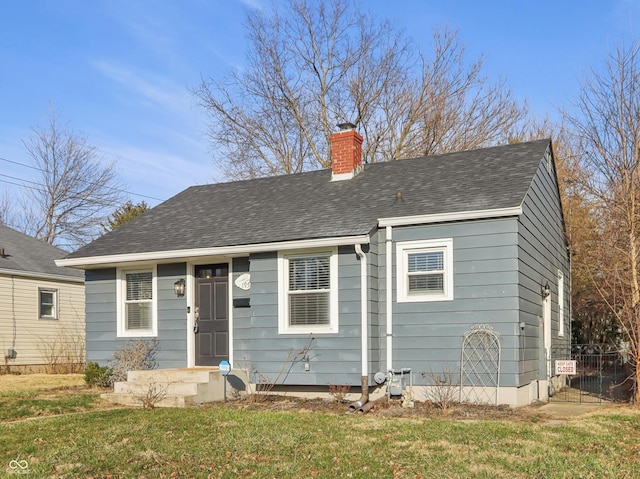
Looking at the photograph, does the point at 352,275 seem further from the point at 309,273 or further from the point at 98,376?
the point at 98,376

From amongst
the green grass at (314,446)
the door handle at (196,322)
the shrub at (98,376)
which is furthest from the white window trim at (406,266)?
the shrub at (98,376)

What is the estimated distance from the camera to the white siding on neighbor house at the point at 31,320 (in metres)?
19.7

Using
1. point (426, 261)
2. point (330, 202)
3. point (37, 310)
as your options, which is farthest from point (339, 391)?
point (37, 310)

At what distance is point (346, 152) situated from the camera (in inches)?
577

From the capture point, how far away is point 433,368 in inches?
440

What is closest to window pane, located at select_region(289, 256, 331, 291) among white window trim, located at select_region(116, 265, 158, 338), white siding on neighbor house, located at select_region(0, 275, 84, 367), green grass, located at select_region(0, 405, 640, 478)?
green grass, located at select_region(0, 405, 640, 478)

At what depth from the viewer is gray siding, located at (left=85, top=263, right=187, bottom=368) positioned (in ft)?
43.6

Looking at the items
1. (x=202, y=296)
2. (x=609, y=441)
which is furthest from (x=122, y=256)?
(x=609, y=441)

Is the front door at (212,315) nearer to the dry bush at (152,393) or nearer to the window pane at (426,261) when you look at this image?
the dry bush at (152,393)

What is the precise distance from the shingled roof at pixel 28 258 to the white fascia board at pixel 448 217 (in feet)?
42.8

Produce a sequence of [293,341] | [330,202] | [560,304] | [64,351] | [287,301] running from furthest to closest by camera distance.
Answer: [64,351], [560,304], [330,202], [287,301], [293,341]

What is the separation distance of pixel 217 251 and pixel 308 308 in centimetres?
200

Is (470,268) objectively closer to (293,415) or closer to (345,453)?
(293,415)

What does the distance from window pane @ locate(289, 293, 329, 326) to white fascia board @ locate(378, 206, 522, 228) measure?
169 centimetres
